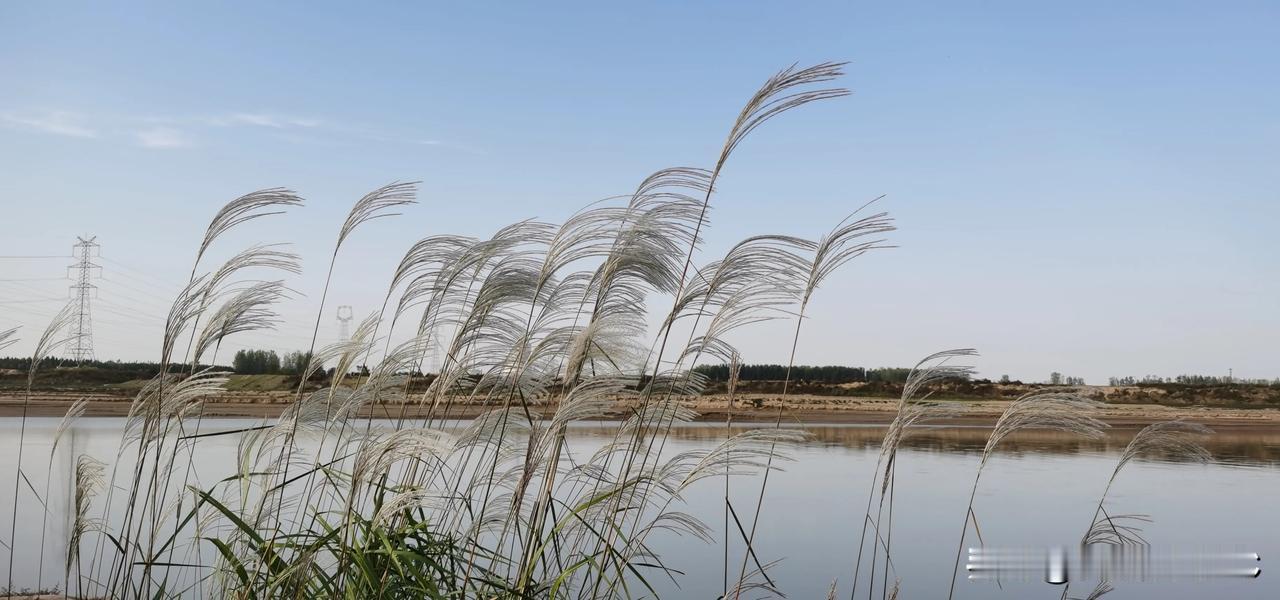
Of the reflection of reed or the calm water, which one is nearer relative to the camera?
the calm water

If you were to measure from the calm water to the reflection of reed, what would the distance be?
161 millimetres

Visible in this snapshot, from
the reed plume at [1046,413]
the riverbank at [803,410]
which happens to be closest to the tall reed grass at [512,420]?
the reed plume at [1046,413]

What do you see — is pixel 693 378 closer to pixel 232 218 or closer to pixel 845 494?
pixel 232 218

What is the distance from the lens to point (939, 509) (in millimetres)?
10727

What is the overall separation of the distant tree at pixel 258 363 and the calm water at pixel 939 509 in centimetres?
1467

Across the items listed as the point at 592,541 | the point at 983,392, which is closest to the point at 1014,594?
the point at 592,541

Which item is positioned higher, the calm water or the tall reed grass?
the tall reed grass

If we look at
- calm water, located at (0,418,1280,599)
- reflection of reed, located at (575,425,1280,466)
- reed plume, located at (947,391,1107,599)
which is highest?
reed plume, located at (947,391,1107,599)

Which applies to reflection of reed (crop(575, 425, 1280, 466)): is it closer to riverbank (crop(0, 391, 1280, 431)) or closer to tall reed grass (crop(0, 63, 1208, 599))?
riverbank (crop(0, 391, 1280, 431))

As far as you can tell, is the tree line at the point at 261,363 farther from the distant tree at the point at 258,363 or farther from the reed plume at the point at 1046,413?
the reed plume at the point at 1046,413

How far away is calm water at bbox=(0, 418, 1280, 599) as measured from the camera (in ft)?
24.2

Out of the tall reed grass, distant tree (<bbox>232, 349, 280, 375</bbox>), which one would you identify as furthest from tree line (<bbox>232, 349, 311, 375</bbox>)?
the tall reed grass

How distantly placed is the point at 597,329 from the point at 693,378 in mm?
473

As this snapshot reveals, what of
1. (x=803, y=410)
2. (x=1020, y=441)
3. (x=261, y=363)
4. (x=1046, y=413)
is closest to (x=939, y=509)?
(x=1046, y=413)
